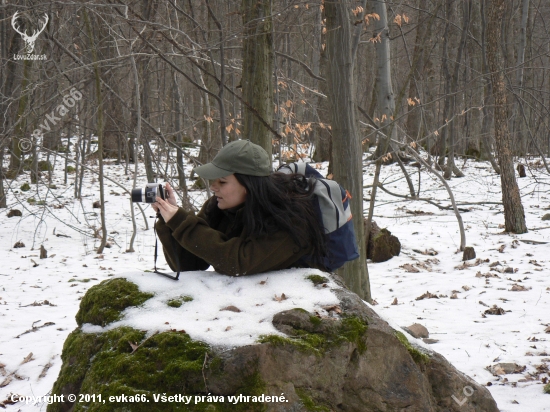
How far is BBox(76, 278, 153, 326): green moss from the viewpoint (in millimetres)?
2533

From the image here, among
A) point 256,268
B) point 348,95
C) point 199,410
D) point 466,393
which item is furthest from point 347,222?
point 348,95

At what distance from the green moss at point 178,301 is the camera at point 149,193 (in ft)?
1.71

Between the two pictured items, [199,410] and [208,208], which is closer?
[199,410]

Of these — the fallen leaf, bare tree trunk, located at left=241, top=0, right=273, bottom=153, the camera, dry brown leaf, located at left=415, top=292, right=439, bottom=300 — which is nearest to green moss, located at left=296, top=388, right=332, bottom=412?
the camera

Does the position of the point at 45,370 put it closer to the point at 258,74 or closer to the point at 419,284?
the point at 258,74

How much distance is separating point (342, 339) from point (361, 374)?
0.18 metres

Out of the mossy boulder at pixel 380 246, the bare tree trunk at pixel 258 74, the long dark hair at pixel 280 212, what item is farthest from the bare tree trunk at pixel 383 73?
the long dark hair at pixel 280 212

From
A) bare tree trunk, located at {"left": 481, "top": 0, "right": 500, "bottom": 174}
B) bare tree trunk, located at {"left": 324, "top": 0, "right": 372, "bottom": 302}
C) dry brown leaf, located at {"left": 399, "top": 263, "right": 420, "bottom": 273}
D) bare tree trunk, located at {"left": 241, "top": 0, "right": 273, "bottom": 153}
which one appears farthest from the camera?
bare tree trunk, located at {"left": 481, "top": 0, "right": 500, "bottom": 174}

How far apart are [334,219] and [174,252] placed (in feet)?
2.77

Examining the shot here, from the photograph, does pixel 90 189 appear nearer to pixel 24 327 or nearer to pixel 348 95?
pixel 24 327

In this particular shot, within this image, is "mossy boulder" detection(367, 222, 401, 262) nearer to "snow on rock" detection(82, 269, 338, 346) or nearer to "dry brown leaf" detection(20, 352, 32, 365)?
"dry brown leaf" detection(20, 352, 32, 365)

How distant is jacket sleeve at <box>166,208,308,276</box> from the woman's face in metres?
0.17

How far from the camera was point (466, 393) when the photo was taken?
268cm

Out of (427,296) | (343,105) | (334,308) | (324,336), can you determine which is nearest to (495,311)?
(427,296)
